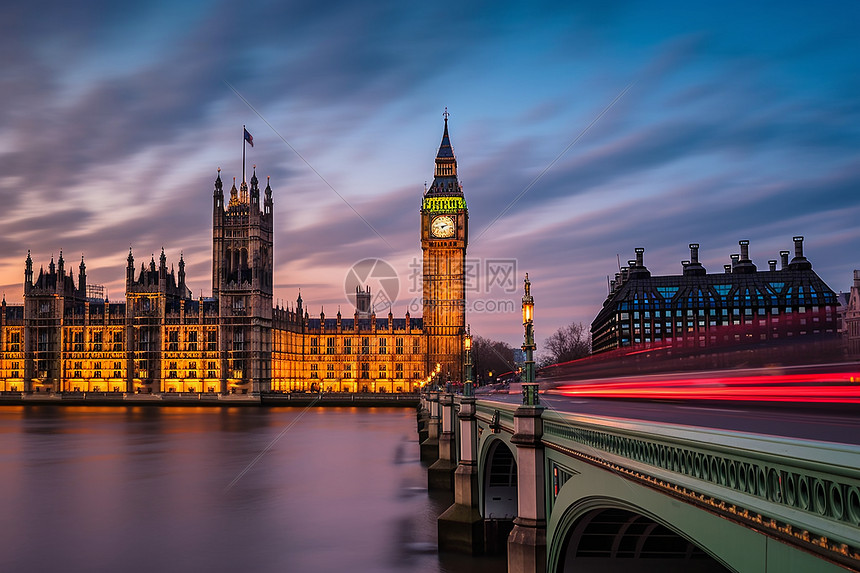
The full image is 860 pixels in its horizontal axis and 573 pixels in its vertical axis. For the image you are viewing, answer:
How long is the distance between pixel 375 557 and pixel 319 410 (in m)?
110

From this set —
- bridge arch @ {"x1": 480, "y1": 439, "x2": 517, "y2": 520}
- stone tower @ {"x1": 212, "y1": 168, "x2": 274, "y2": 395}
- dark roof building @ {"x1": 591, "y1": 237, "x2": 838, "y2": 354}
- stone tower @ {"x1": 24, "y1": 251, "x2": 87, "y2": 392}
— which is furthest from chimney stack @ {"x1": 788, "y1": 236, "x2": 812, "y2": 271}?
stone tower @ {"x1": 24, "y1": 251, "x2": 87, "y2": 392}

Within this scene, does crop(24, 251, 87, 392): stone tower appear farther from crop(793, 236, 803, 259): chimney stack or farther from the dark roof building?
crop(793, 236, 803, 259): chimney stack

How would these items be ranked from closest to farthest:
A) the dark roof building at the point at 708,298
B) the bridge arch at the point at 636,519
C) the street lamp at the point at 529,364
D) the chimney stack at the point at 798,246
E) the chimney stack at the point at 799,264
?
the bridge arch at the point at 636,519
the street lamp at the point at 529,364
the dark roof building at the point at 708,298
the chimney stack at the point at 799,264
the chimney stack at the point at 798,246

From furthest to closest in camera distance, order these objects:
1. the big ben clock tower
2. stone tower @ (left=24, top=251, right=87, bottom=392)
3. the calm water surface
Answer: the big ben clock tower, stone tower @ (left=24, top=251, right=87, bottom=392), the calm water surface

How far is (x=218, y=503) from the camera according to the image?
161 feet

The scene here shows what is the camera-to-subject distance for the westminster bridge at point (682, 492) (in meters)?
6.40

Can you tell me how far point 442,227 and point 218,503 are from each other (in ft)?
423

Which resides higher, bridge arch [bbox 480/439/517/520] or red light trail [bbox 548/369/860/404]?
red light trail [bbox 548/369/860/404]

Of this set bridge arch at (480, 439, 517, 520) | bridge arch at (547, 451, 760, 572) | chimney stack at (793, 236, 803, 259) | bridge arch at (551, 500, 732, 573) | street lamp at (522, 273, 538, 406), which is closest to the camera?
bridge arch at (547, 451, 760, 572)

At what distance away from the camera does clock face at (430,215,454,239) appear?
17412cm

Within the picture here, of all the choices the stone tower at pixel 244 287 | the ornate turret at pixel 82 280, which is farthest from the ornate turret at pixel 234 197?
the ornate turret at pixel 82 280

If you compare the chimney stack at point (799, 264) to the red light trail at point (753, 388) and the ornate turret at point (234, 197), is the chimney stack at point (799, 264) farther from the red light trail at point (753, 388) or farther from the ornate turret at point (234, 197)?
the red light trail at point (753, 388)

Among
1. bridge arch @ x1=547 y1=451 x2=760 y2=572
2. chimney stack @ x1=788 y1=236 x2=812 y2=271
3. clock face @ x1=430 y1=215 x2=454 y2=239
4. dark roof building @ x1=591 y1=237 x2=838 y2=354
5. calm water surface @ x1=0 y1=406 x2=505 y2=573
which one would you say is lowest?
calm water surface @ x1=0 y1=406 x2=505 y2=573

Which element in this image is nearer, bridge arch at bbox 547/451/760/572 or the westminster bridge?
the westminster bridge
